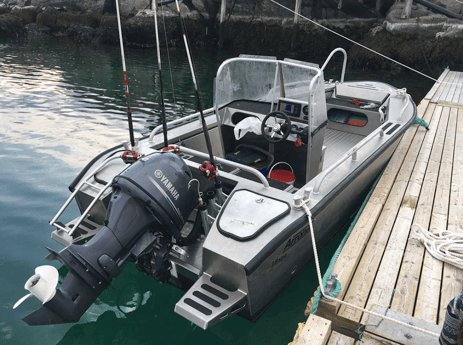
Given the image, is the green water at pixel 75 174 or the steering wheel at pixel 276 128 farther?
the steering wheel at pixel 276 128

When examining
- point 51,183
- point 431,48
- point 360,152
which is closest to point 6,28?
point 51,183

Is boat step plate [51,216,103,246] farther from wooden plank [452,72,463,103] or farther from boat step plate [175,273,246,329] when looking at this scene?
wooden plank [452,72,463,103]

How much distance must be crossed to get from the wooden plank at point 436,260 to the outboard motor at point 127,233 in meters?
2.10

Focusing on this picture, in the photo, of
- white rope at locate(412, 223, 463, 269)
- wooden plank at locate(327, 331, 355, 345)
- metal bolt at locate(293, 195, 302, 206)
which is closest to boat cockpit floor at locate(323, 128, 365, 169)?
white rope at locate(412, 223, 463, 269)

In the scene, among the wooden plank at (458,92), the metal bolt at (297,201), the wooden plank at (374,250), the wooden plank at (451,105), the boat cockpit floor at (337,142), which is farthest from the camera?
the wooden plank at (458,92)

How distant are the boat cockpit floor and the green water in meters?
1.92

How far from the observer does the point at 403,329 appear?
2.74 m

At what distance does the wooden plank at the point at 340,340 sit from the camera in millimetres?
2703

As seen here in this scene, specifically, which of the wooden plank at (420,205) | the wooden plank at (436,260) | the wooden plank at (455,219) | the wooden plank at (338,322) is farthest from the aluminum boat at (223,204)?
the wooden plank at (455,219)

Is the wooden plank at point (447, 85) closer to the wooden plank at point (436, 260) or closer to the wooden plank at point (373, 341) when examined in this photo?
the wooden plank at point (436, 260)

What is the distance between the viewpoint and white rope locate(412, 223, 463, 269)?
136 inches

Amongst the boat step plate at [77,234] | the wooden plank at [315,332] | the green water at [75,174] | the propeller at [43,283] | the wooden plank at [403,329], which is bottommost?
the green water at [75,174]

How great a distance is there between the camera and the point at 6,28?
74.5 feet

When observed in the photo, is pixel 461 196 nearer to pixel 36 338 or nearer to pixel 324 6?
pixel 36 338
